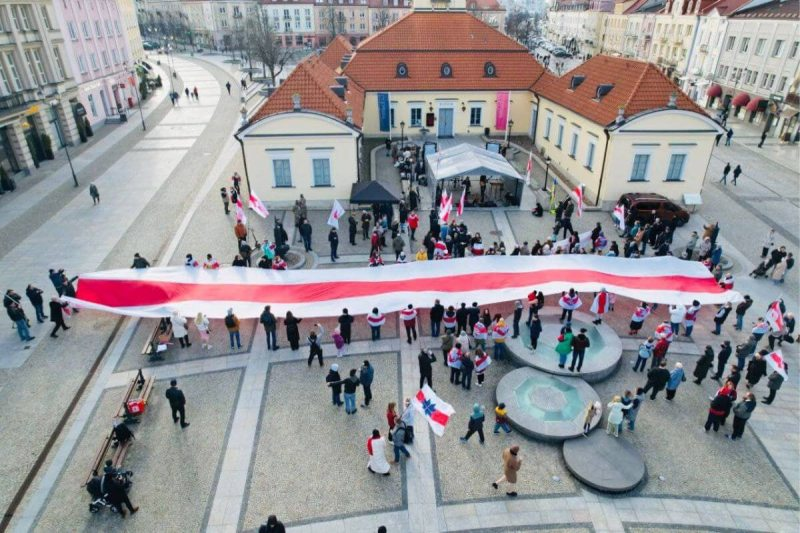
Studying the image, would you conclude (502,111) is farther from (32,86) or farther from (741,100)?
(32,86)

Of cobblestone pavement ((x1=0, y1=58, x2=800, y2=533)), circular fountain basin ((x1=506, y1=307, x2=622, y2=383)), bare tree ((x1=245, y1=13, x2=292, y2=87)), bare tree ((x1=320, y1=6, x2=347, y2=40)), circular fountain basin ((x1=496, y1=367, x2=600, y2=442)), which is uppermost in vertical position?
bare tree ((x1=320, y1=6, x2=347, y2=40))

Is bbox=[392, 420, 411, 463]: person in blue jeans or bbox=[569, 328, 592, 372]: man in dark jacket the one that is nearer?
bbox=[392, 420, 411, 463]: person in blue jeans

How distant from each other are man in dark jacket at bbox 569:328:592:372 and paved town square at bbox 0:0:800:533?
70mm

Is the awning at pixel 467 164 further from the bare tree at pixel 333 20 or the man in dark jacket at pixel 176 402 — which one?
the bare tree at pixel 333 20

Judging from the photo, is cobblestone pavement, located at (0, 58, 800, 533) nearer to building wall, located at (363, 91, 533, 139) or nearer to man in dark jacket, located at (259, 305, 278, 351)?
man in dark jacket, located at (259, 305, 278, 351)

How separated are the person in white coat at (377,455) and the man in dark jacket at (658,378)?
→ 7.78 metres

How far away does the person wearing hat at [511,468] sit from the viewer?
11.7 metres

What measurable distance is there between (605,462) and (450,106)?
3124cm

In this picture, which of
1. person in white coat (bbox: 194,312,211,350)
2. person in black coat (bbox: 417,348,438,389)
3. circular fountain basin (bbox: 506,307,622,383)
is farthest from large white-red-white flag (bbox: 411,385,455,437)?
person in white coat (bbox: 194,312,211,350)

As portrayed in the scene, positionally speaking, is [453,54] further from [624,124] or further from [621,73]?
[624,124]

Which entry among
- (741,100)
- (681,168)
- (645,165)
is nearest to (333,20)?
(741,100)

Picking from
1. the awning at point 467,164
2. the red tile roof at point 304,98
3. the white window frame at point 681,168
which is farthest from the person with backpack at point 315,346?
the white window frame at point 681,168

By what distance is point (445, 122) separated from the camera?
129 feet

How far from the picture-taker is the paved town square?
12250mm
